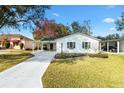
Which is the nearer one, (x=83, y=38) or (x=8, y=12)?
(x=8, y=12)

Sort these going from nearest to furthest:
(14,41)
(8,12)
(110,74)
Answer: (110,74) < (8,12) < (14,41)

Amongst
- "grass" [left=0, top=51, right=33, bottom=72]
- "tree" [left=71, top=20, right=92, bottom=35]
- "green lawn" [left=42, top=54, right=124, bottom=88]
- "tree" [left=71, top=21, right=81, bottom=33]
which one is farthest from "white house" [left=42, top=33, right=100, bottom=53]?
"green lawn" [left=42, top=54, right=124, bottom=88]

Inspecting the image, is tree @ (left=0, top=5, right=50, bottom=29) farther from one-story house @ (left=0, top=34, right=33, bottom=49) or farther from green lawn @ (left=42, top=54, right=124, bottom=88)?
one-story house @ (left=0, top=34, right=33, bottom=49)

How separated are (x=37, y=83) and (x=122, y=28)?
1208 inches

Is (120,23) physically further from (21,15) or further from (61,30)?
(21,15)

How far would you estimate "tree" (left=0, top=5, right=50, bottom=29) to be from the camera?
70.7 ft

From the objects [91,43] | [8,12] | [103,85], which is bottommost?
[103,85]

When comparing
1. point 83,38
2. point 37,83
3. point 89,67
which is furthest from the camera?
point 83,38

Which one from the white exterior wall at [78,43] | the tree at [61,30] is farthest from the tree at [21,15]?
the tree at [61,30]

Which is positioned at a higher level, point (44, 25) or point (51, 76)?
point (44, 25)

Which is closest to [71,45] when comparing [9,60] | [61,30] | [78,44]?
[78,44]
